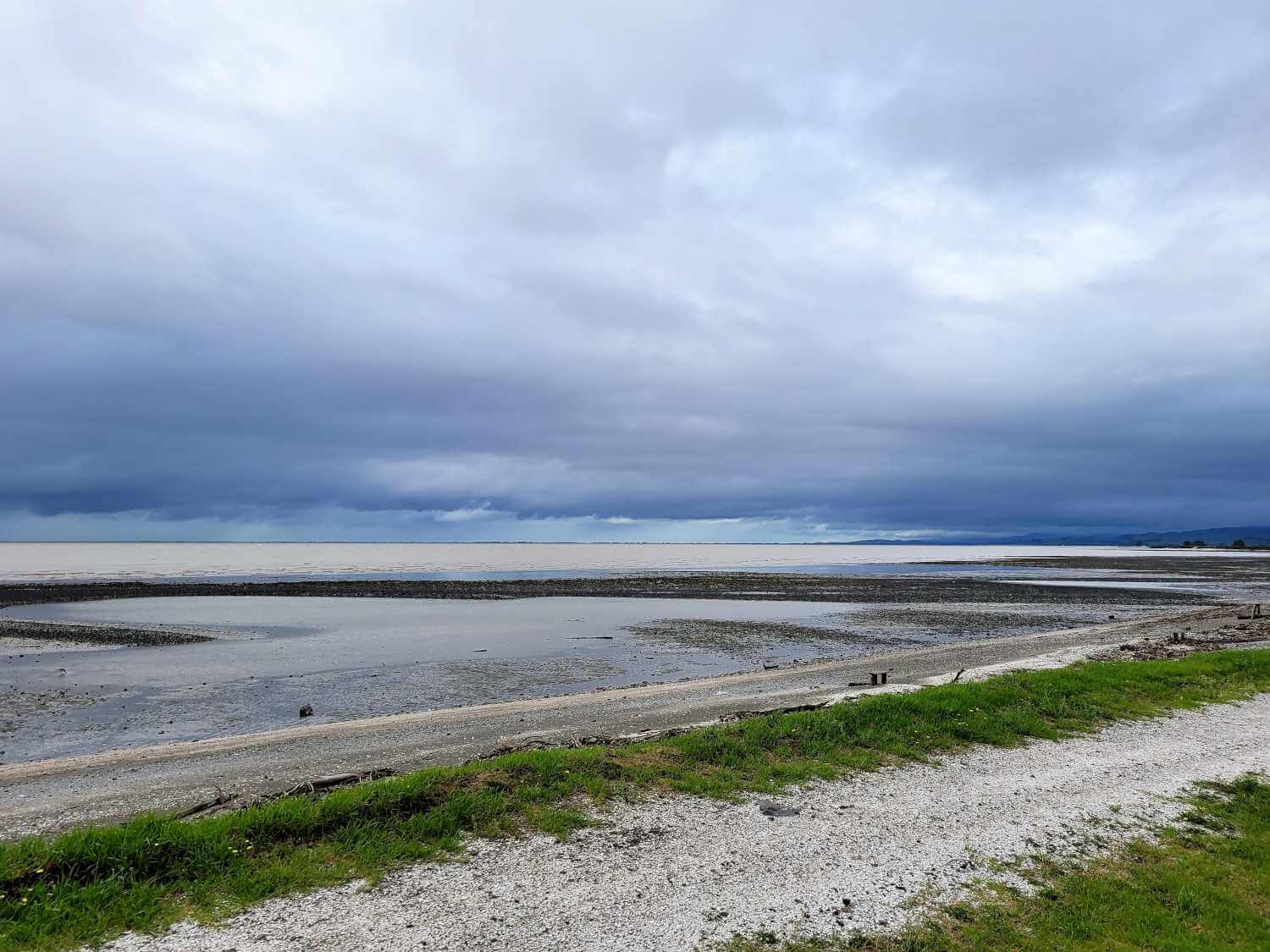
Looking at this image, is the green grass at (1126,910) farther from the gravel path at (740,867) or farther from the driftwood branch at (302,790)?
the driftwood branch at (302,790)

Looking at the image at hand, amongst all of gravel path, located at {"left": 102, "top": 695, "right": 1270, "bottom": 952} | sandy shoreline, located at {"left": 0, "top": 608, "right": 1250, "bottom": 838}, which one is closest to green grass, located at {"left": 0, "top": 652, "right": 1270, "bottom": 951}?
gravel path, located at {"left": 102, "top": 695, "right": 1270, "bottom": 952}

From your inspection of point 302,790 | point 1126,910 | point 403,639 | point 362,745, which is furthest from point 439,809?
point 403,639

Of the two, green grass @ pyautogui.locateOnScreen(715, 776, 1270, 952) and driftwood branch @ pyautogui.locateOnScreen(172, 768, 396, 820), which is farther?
driftwood branch @ pyautogui.locateOnScreen(172, 768, 396, 820)

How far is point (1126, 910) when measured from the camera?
7.84m

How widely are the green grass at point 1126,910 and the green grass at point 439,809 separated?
3.95 metres

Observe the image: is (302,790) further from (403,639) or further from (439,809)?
(403,639)

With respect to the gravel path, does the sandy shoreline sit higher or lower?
lower

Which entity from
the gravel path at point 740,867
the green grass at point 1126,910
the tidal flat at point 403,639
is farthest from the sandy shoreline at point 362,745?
the green grass at point 1126,910

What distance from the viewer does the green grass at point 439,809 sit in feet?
25.1

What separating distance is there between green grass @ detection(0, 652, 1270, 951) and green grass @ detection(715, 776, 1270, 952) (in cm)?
395

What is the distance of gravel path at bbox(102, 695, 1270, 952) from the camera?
7.18 metres

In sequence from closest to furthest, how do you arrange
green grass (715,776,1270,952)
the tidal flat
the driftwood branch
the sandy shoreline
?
green grass (715,776,1270,952)
the driftwood branch
the sandy shoreline
the tidal flat

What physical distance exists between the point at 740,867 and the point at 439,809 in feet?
13.3

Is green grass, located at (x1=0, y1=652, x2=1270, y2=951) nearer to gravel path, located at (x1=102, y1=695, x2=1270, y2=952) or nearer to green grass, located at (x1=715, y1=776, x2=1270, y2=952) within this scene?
gravel path, located at (x1=102, y1=695, x2=1270, y2=952)
